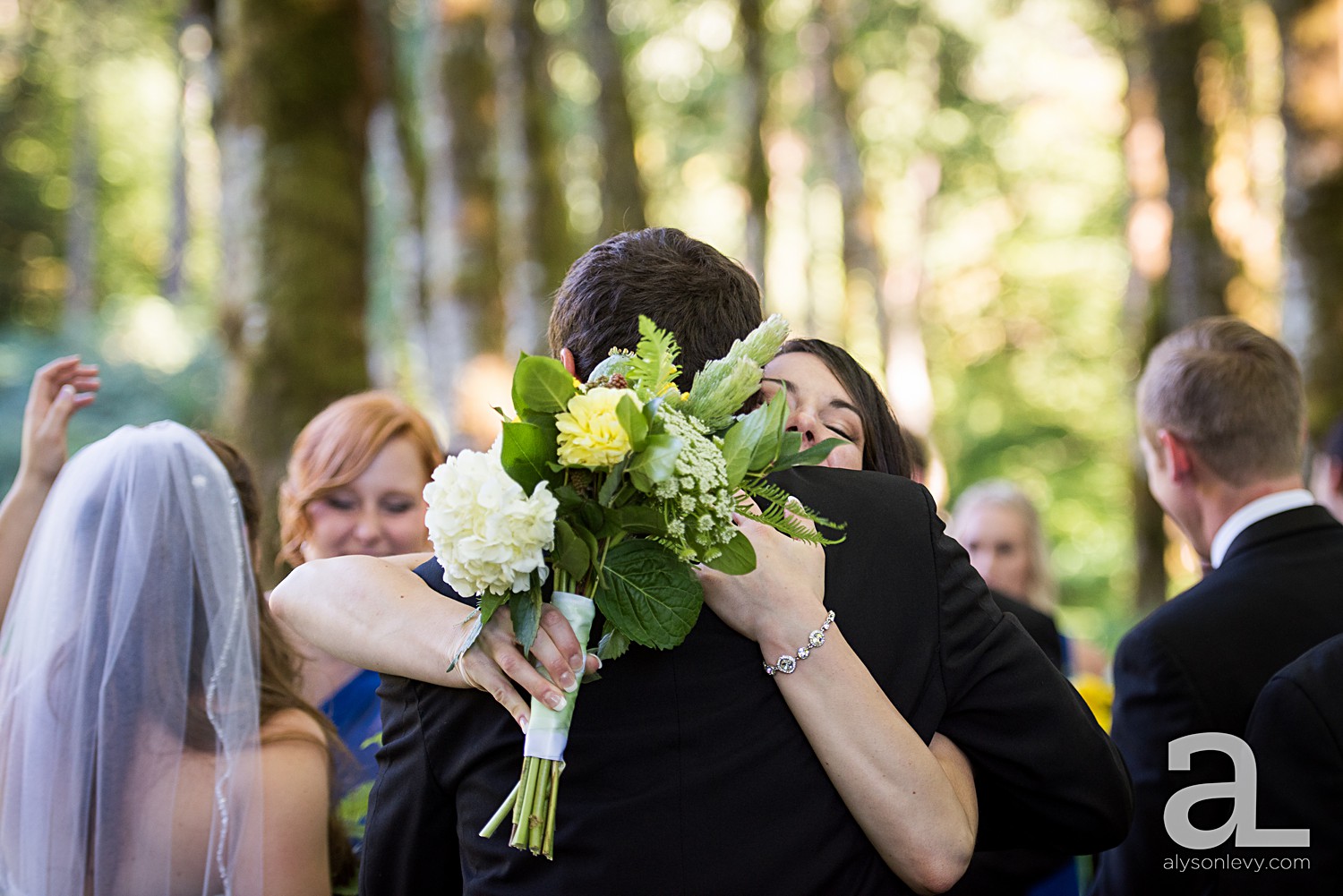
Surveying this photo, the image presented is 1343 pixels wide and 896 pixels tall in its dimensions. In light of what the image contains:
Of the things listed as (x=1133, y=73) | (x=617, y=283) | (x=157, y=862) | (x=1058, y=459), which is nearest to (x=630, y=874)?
(x=617, y=283)

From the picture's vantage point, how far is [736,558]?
2.19 meters

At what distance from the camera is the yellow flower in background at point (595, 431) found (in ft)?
6.68

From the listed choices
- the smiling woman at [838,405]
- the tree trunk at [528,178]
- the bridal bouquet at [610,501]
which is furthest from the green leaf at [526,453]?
the tree trunk at [528,178]

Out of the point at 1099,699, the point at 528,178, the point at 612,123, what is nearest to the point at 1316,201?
the point at 1099,699

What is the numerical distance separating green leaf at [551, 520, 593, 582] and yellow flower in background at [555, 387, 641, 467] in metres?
0.15

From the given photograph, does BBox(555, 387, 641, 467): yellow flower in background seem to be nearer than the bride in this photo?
Yes

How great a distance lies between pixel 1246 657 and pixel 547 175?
9.13 m

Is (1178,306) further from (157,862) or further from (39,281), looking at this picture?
(39,281)

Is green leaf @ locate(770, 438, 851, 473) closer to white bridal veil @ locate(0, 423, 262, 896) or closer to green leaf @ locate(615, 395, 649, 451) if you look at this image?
green leaf @ locate(615, 395, 649, 451)

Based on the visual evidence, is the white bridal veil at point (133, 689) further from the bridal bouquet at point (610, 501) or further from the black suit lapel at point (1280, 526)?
the black suit lapel at point (1280, 526)

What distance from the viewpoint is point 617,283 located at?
2441 mm

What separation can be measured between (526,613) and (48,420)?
8.55ft

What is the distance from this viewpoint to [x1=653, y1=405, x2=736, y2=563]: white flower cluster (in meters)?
2.08

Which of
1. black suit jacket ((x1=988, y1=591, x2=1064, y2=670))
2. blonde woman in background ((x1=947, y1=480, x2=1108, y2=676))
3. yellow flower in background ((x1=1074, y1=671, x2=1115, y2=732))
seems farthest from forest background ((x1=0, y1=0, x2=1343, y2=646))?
black suit jacket ((x1=988, y1=591, x2=1064, y2=670))
